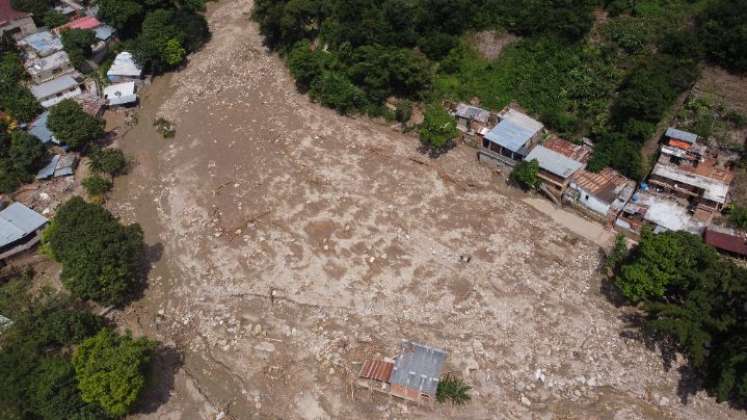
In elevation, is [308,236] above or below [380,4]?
below

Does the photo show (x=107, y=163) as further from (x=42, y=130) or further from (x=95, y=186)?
(x=42, y=130)

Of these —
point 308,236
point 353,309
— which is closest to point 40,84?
point 308,236

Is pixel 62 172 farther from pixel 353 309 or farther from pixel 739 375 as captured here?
pixel 739 375

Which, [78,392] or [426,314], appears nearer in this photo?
[78,392]

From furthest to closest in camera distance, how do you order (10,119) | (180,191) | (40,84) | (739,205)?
(40,84)
(10,119)
(180,191)
(739,205)

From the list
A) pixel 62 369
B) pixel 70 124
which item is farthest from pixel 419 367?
pixel 70 124

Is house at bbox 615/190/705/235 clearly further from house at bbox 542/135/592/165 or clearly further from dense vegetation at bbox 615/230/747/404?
house at bbox 542/135/592/165

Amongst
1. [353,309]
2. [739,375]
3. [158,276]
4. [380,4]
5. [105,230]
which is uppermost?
[380,4]
